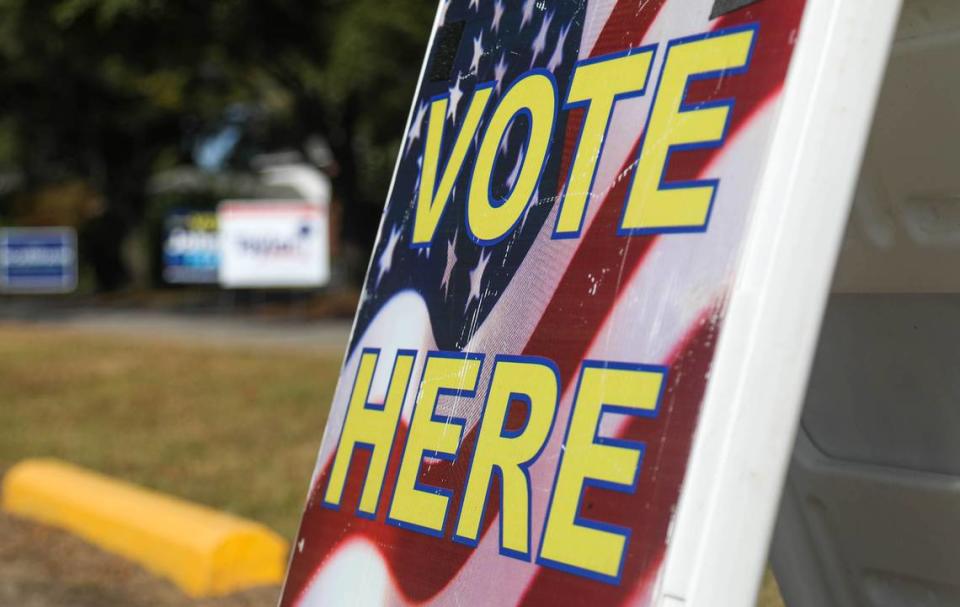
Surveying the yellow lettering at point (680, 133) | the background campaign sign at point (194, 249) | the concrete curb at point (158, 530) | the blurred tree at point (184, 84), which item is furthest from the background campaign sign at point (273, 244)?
the yellow lettering at point (680, 133)

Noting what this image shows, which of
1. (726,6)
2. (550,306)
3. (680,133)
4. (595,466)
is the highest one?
(726,6)

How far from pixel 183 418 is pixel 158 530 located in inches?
173

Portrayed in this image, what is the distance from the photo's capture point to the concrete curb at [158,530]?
534 centimetres

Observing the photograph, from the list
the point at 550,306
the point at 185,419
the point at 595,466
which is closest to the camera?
the point at 595,466

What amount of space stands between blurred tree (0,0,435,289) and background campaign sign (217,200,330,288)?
0.90 metres

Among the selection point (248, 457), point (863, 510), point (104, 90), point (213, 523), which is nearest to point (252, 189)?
point (104, 90)

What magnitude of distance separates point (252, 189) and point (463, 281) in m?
39.2

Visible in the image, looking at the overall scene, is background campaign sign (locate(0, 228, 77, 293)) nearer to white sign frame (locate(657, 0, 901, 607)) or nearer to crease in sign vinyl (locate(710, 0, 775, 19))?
crease in sign vinyl (locate(710, 0, 775, 19))

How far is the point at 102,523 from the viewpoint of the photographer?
6234 mm

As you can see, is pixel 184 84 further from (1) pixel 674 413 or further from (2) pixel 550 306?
(1) pixel 674 413

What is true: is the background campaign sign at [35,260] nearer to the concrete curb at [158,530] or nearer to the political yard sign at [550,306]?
the concrete curb at [158,530]

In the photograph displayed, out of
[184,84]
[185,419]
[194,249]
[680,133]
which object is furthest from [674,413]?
[194,249]

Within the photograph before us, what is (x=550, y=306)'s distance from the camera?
1.61 m

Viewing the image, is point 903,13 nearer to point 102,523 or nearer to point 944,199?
point 944,199
